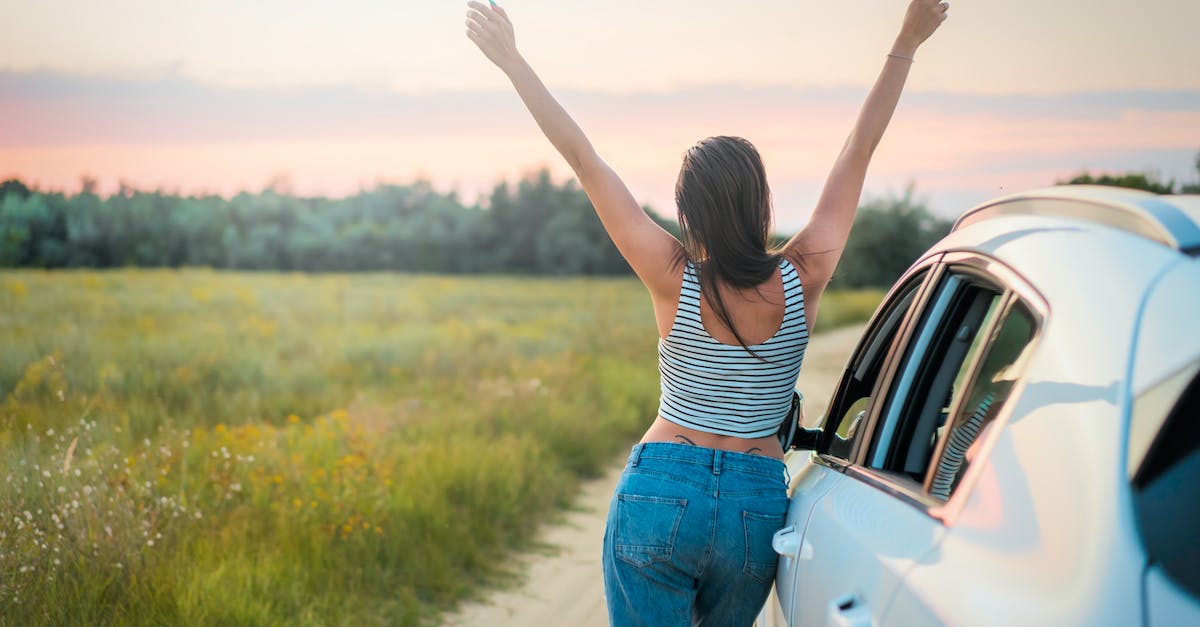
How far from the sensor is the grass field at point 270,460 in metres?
5.14

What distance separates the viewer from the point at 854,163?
311 centimetres

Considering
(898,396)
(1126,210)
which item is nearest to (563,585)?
(898,396)

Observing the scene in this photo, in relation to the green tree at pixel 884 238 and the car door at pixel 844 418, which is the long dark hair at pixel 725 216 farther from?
the green tree at pixel 884 238

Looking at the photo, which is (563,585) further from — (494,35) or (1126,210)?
(1126,210)

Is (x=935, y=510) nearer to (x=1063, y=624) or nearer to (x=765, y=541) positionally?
(x=1063, y=624)

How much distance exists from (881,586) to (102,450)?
17.5 ft

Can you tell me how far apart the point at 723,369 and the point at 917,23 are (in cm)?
133

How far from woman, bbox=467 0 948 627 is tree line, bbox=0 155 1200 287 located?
89cm

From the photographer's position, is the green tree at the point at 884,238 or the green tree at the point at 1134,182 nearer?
the green tree at the point at 1134,182

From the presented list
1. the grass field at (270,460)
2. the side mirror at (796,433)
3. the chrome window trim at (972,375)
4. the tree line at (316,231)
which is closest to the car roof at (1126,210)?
the chrome window trim at (972,375)

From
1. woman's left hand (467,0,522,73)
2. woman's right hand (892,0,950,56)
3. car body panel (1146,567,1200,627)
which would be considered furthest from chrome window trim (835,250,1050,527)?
woman's left hand (467,0,522,73)

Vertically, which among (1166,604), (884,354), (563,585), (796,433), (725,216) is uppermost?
(725,216)

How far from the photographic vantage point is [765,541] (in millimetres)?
2756

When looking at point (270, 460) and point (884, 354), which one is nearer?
point (884, 354)
